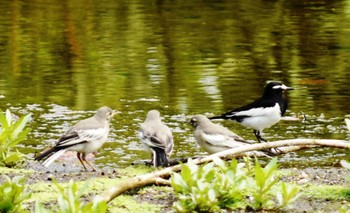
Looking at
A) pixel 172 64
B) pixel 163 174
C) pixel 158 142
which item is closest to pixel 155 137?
pixel 158 142

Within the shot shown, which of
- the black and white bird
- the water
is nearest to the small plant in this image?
the water

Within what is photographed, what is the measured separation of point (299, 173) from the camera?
677 centimetres

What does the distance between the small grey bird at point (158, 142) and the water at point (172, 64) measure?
2.31 feet

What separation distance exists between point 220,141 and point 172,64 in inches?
209

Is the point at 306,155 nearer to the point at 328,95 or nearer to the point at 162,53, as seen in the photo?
the point at 328,95

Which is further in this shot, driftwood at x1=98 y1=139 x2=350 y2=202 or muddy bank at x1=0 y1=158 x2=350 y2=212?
muddy bank at x1=0 y1=158 x2=350 y2=212

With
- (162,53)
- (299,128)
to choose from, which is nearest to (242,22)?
(162,53)

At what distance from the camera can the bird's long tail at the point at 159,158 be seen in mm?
6938

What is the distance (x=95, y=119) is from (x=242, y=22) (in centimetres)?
923

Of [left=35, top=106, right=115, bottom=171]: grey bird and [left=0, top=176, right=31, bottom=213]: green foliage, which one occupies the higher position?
[left=0, top=176, right=31, bottom=213]: green foliage

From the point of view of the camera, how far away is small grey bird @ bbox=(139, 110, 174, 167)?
274 inches

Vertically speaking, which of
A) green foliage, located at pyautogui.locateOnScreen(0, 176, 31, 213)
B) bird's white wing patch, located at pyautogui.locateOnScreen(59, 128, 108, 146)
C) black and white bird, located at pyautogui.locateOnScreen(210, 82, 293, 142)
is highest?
green foliage, located at pyautogui.locateOnScreen(0, 176, 31, 213)

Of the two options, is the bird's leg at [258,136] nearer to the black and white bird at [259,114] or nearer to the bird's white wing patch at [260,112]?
the black and white bird at [259,114]

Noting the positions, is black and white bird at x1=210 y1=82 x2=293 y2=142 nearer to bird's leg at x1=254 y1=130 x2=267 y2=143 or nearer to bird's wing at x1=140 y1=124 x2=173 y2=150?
bird's leg at x1=254 y1=130 x2=267 y2=143
